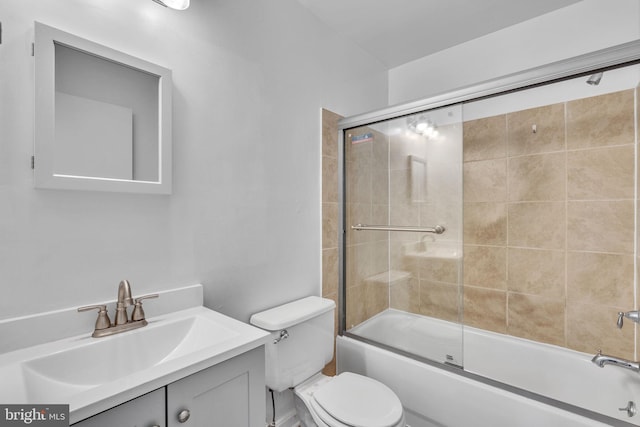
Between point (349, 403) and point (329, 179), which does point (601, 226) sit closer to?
point (329, 179)

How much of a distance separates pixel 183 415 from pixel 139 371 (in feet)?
0.61

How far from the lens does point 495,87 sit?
142cm

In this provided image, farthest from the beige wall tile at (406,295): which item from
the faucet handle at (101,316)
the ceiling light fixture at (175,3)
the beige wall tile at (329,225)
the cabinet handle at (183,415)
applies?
the ceiling light fixture at (175,3)

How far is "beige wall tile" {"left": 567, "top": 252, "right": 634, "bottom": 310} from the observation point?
168 cm

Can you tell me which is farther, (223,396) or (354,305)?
(354,305)

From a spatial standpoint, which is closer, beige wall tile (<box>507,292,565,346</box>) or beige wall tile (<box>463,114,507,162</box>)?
beige wall tile (<box>507,292,565,346</box>)

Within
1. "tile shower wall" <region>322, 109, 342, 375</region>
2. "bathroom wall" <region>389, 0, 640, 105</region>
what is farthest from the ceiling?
"tile shower wall" <region>322, 109, 342, 375</region>

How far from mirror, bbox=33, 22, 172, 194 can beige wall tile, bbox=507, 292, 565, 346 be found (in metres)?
2.19

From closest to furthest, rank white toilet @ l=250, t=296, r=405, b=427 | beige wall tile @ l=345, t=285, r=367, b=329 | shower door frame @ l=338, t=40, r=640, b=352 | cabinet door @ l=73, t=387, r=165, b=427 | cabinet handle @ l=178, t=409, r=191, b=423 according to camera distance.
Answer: cabinet door @ l=73, t=387, r=165, b=427
cabinet handle @ l=178, t=409, r=191, b=423
shower door frame @ l=338, t=40, r=640, b=352
white toilet @ l=250, t=296, r=405, b=427
beige wall tile @ l=345, t=285, r=367, b=329

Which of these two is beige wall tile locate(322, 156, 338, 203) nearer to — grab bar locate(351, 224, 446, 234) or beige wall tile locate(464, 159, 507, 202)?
grab bar locate(351, 224, 446, 234)

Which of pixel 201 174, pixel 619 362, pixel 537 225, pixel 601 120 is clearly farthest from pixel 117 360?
pixel 601 120

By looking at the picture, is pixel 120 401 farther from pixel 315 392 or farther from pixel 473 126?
pixel 473 126

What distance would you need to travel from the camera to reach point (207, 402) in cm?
81

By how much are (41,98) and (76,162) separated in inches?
7.7
